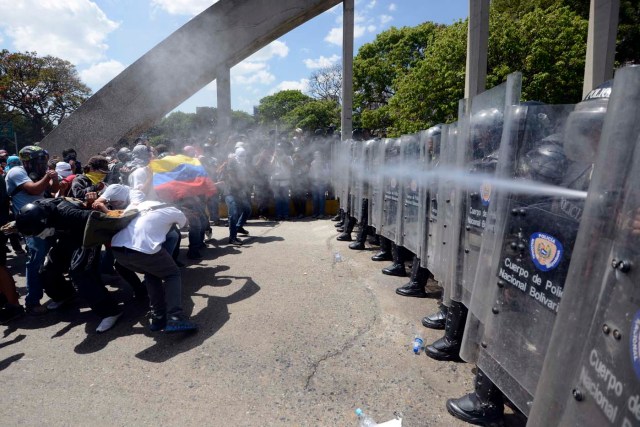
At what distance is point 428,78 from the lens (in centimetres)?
1620

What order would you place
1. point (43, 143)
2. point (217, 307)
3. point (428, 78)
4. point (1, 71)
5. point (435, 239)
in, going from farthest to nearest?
point (1, 71)
point (428, 78)
point (43, 143)
point (217, 307)
point (435, 239)

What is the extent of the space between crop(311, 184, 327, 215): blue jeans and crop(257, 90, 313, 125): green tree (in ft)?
142

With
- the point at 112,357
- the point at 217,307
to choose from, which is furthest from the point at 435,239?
the point at 112,357

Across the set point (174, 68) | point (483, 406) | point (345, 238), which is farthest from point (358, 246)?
point (174, 68)

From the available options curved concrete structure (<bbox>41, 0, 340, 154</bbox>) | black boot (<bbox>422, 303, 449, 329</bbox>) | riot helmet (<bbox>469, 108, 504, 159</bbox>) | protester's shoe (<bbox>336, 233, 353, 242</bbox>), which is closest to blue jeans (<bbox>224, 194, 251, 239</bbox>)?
protester's shoe (<bbox>336, 233, 353, 242</bbox>)

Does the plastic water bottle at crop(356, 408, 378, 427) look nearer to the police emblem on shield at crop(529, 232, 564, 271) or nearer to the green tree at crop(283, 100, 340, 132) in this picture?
the police emblem on shield at crop(529, 232, 564, 271)

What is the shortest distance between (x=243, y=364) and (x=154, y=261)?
132cm

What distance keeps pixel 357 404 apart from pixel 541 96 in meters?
15.1

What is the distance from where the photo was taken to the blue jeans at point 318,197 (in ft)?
32.8

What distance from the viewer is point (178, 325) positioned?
11.8ft

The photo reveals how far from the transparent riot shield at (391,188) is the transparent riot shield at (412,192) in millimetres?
108

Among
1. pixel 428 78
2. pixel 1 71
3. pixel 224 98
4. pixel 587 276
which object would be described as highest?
pixel 1 71

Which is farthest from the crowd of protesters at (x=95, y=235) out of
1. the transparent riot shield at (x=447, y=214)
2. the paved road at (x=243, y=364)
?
the transparent riot shield at (x=447, y=214)

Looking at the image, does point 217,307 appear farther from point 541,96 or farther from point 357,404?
point 541,96
